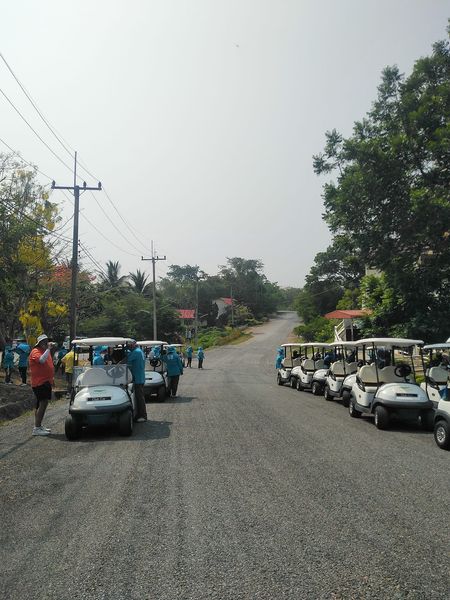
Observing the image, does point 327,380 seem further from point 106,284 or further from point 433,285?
point 106,284

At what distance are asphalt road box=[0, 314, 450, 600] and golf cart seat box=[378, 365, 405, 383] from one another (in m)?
3.00

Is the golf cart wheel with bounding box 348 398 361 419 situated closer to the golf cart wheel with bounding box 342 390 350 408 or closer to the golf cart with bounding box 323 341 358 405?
the golf cart wheel with bounding box 342 390 350 408

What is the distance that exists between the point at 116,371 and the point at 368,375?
5976 mm

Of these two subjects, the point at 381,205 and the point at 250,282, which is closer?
the point at 381,205

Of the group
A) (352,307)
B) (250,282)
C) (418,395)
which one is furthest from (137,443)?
(250,282)

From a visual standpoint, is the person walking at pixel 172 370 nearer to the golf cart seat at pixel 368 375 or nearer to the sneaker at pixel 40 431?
the golf cart seat at pixel 368 375

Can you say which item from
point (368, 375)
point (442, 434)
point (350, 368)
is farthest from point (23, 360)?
point (442, 434)

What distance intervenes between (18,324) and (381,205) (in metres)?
19.4

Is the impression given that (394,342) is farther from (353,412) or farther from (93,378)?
(93,378)

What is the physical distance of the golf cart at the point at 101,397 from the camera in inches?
414

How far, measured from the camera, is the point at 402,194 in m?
21.5

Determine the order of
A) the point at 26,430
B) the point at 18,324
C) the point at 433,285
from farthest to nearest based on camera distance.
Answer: the point at 18,324, the point at 433,285, the point at 26,430

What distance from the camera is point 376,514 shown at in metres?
5.61

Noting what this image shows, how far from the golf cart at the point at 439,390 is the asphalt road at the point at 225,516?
0.33 m
